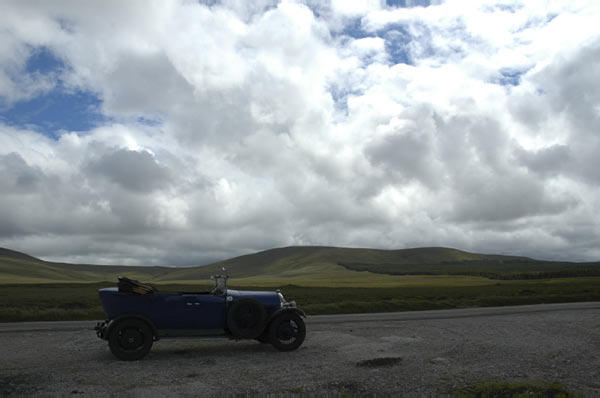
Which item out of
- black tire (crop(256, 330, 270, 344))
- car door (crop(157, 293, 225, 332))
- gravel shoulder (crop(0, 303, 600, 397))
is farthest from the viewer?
black tire (crop(256, 330, 270, 344))

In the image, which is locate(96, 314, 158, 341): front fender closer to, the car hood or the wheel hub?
the wheel hub

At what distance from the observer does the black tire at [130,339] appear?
12048 millimetres

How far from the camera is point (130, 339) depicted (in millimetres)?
12195

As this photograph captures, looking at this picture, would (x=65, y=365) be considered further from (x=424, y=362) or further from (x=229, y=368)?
(x=424, y=362)

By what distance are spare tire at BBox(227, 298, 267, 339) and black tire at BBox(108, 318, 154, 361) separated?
2155 millimetres

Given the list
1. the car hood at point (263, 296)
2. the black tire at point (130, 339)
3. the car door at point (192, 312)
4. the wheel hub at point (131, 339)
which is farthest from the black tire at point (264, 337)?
the wheel hub at point (131, 339)

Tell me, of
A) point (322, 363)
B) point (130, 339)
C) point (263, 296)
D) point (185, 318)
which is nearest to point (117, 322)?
point (130, 339)

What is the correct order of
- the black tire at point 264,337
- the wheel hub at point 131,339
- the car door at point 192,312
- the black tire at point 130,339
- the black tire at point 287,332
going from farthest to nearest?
the black tire at point 264,337, the black tire at point 287,332, the car door at point 192,312, the wheel hub at point 131,339, the black tire at point 130,339

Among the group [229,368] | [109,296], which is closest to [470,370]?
[229,368]

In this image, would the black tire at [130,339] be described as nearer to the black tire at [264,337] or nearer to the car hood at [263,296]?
the car hood at [263,296]

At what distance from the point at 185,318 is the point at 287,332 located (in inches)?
114

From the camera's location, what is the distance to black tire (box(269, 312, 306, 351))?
13266mm

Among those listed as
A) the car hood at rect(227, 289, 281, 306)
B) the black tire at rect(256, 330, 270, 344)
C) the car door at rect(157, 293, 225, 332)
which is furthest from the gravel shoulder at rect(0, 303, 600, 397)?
the car hood at rect(227, 289, 281, 306)

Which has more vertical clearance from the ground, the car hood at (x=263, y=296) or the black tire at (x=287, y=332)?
the car hood at (x=263, y=296)
